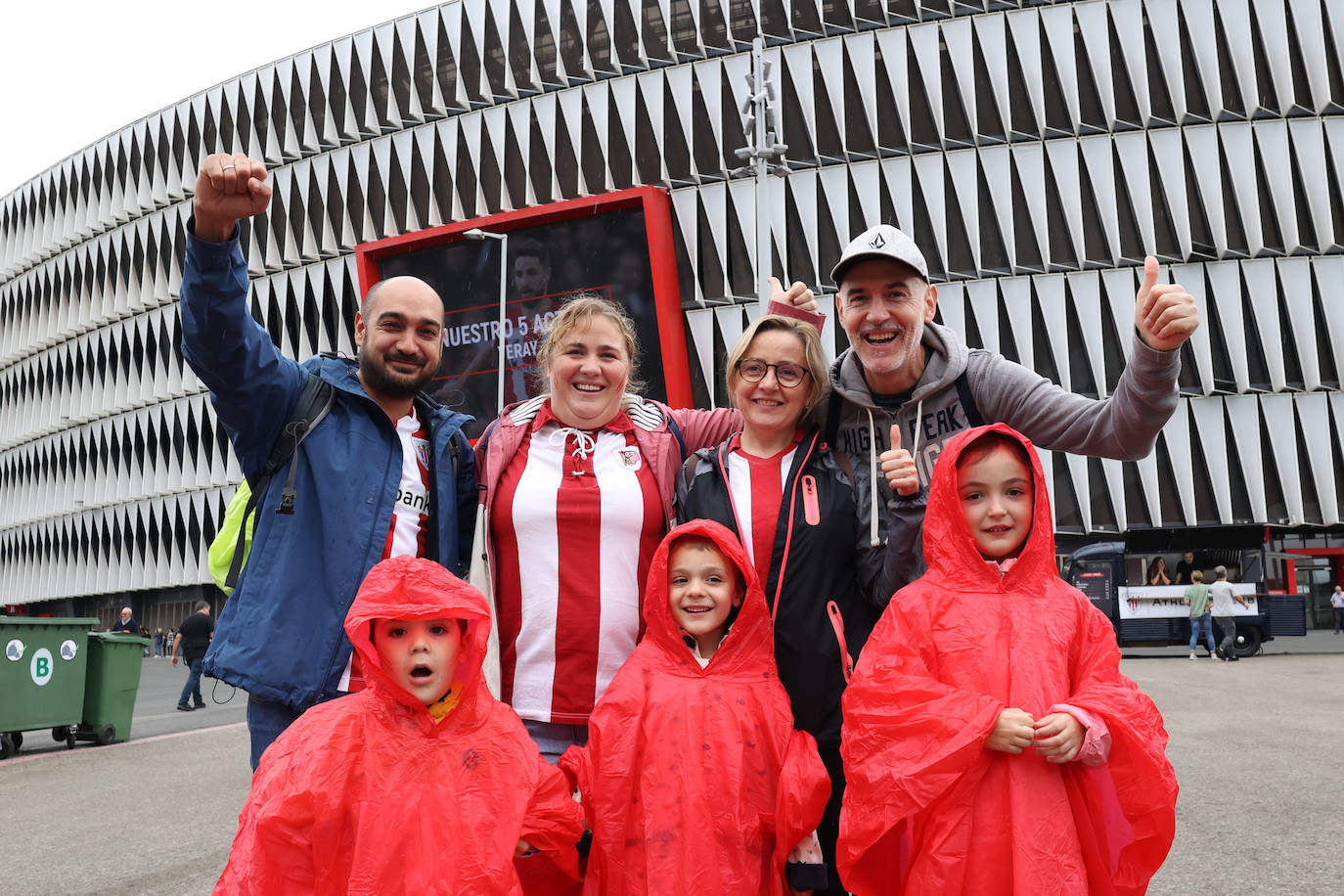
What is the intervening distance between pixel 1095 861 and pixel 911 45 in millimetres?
33608

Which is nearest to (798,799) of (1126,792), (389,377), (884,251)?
(1126,792)

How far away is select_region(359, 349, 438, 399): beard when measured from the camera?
3395mm

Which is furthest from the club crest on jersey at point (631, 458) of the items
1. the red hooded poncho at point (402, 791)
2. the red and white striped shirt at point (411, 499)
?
the red hooded poncho at point (402, 791)

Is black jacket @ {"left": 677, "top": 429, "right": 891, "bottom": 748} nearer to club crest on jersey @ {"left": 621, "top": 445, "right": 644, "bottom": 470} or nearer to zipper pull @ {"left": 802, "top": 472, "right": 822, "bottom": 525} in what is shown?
zipper pull @ {"left": 802, "top": 472, "right": 822, "bottom": 525}

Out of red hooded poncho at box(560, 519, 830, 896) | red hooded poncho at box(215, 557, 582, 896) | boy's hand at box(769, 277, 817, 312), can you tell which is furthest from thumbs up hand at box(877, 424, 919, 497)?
red hooded poncho at box(215, 557, 582, 896)

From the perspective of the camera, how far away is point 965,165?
1261 inches

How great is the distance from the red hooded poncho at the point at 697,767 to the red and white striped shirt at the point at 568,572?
22 cm

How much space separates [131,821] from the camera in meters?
7.05

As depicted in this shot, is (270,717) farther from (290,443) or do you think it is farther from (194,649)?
(194,649)

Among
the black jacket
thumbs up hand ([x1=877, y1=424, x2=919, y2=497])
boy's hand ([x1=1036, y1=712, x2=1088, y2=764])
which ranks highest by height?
thumbs up hand ([x1=877, y1=424, x2=919, y2=497])

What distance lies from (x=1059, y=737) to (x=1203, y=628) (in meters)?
20.4

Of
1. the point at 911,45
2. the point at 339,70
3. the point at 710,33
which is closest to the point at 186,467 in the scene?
the point at 339,70

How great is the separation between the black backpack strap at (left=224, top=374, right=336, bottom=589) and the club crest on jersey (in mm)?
1029

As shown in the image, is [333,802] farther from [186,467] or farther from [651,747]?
[186,467]
